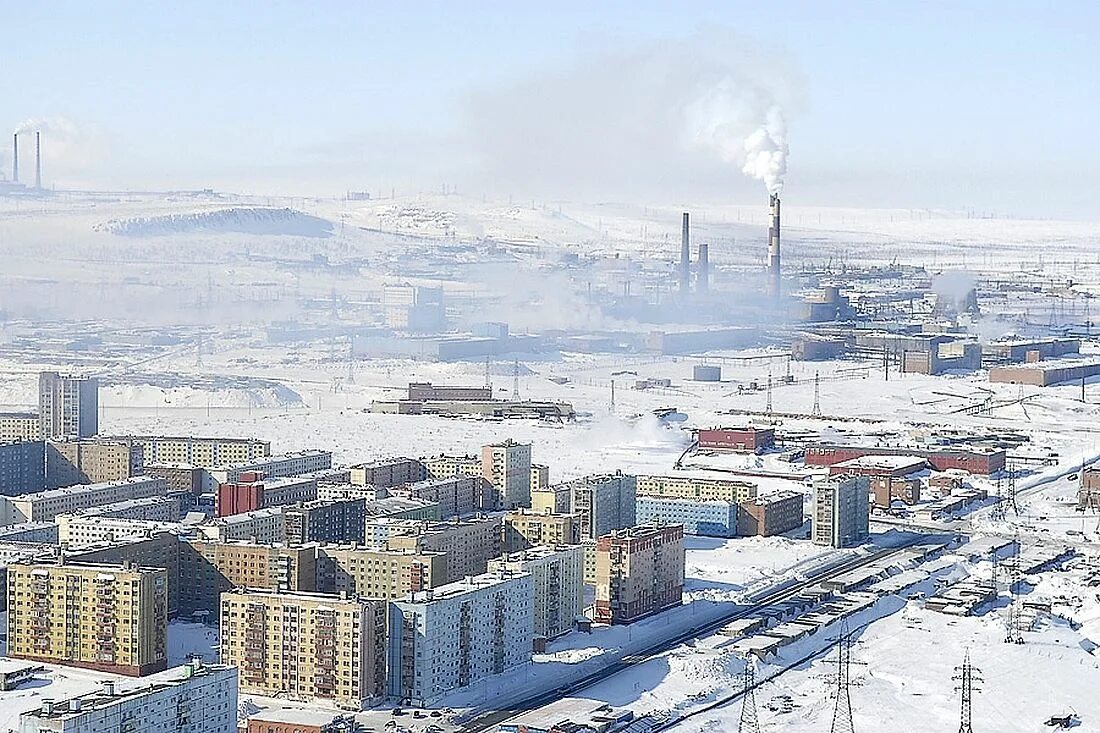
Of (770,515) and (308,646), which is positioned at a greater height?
(770,515)

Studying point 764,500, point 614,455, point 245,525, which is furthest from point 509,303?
point 245,525

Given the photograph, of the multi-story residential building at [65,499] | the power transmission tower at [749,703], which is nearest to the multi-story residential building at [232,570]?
the power transmission tower at [749,703]

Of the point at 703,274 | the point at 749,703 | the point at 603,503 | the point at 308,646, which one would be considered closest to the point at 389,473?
the point at 603,503

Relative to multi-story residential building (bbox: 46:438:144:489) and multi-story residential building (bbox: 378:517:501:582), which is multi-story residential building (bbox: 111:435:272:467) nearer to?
multi-story residential building (bbox: 46:438:144:489)

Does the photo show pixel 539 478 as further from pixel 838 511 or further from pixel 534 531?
pixel 534 531

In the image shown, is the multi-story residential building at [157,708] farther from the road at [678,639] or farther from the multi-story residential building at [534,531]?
the multi-story residential building at [534,531]

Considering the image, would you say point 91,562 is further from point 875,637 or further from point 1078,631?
point 1078,631

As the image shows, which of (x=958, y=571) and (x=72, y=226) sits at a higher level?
(x=72, y=226)
